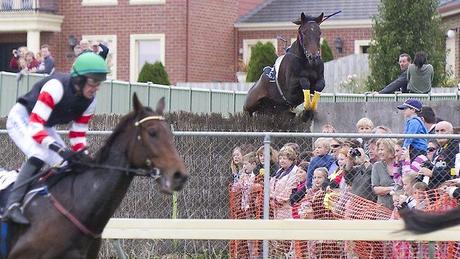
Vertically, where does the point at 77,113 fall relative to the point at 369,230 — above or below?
above

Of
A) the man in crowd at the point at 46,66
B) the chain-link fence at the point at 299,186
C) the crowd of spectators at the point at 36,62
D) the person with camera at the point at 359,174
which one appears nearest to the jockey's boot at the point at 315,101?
the chain-link fence at the point at 299,186

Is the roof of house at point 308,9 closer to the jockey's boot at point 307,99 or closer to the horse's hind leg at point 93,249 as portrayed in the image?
the jockey's boot at point 307,99

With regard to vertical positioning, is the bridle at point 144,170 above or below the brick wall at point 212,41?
below

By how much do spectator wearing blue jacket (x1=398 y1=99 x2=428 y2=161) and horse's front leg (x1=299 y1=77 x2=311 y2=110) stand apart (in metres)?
2.12

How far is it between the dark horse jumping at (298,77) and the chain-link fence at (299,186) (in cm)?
152

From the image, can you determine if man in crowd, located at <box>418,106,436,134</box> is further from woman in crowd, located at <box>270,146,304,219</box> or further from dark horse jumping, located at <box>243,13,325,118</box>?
dark horse jumping, located at <box>243,13,325,118</box>

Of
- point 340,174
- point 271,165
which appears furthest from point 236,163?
A: point 340,174

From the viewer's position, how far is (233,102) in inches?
859

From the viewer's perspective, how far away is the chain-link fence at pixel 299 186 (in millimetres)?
12375

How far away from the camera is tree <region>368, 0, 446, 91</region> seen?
2684cm

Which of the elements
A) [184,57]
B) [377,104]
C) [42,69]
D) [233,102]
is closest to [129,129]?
[377,104]

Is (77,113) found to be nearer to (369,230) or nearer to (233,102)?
(369,230)

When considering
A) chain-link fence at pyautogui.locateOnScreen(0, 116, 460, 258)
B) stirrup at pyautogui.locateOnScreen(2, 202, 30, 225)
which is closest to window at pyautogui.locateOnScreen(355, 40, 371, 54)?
chain-link fence at pyautogui.locateOnScreen(0, 116, 460, 258)

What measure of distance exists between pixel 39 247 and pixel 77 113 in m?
1.16
